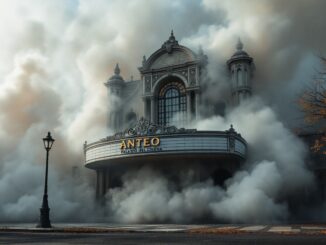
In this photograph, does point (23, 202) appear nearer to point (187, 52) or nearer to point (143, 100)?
point (143, 100)

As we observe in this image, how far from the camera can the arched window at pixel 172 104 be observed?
44.8m

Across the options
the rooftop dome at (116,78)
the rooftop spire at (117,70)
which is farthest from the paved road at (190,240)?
the rooftop spire at (117,70)

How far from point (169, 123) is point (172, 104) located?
2.25m

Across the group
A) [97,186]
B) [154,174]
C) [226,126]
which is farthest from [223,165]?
[97,186]

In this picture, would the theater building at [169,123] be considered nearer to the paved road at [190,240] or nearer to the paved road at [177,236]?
the paved road at [177,236]

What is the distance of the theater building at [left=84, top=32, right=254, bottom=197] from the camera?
1426 inches

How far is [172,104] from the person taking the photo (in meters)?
45.6

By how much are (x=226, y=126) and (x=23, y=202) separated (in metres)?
21.8

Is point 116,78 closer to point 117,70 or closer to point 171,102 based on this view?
point 117,70

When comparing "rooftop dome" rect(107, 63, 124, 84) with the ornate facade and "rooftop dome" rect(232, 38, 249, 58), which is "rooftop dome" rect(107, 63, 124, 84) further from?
"rooftop dome" rect(232, 38, 249, 58)

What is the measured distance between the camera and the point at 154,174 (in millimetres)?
40344

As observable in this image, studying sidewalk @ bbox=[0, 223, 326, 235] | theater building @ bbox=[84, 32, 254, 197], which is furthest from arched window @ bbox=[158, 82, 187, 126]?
sidewalk @ bbox=[0, 223, 326, 235]

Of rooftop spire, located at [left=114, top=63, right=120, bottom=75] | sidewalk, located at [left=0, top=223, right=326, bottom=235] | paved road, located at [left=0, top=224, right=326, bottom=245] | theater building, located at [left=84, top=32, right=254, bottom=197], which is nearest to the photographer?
paved road, located at [left=0, top=224, right=326, bottom=245]

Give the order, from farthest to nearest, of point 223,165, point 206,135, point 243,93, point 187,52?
point 187,52 → point 243,93 → point 223,165 → point 206,135
